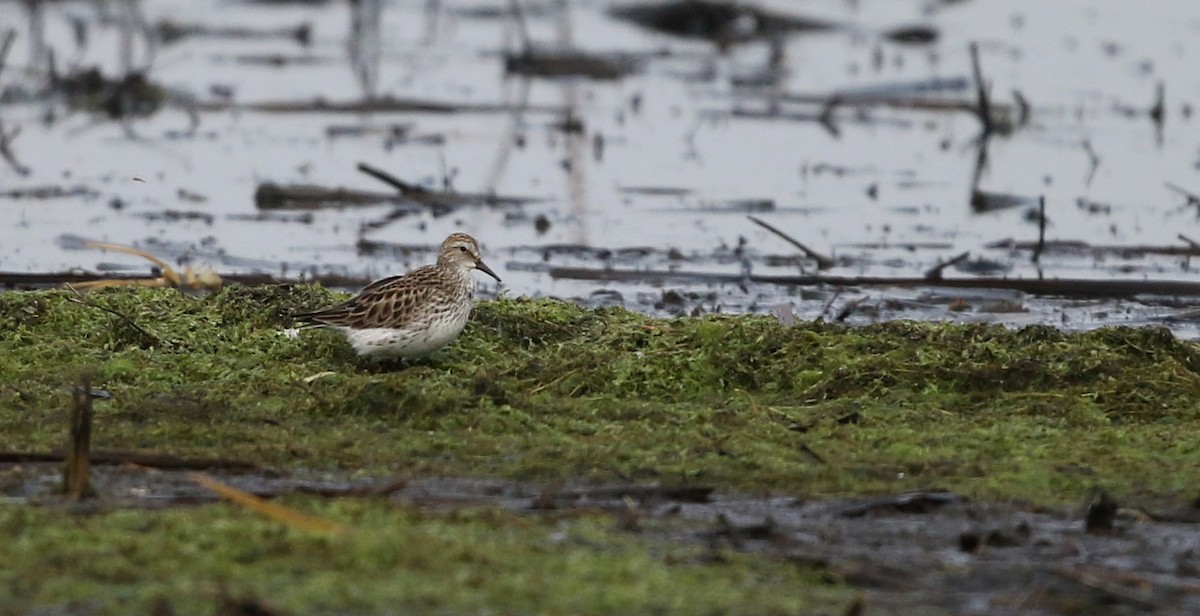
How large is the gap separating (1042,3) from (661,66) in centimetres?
864

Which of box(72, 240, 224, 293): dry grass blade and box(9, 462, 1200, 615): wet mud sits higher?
box(72, 240, 224, 293): dry grass blade

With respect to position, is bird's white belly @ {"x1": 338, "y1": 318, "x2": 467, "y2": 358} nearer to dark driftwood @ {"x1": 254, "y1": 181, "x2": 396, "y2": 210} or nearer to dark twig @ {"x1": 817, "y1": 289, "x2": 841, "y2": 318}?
dark twig @ {"x1": 817, "y1": 289, "x2": 841, "y2": 318}

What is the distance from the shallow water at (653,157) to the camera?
13547mm

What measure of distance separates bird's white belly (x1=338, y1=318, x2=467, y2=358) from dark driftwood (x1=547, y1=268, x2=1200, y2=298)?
378cm

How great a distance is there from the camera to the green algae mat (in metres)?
5.73

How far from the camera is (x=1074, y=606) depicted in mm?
5633

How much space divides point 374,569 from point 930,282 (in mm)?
7197

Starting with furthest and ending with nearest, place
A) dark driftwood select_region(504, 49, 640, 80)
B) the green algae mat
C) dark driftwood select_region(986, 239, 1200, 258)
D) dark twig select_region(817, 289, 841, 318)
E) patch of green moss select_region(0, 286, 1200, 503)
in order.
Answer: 1. dark driftwood select_region(504, 49, 640, 80)
2. dark driftwood select_region(986, 239, 1200, 258)
3. dark twig select_region(817, 289, 841, 318)
4. patch of green moss select_region(0, 286, 1200, 503)
5. the green algae mat

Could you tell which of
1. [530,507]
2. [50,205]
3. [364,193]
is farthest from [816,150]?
[530,507]

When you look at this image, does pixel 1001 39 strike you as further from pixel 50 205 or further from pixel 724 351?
pixel 724 351

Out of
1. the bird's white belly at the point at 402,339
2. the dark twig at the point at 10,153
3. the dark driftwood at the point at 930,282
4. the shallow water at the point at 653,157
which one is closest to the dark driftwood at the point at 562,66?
the shallow water at the point at 653,157

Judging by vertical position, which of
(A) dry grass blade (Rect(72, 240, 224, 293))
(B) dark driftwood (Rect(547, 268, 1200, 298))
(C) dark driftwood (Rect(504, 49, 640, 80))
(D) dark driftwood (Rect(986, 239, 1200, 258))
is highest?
(C) dark driftwood (Rect(504, 49, 640, 80))

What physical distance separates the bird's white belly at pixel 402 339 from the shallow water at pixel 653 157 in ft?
9.81

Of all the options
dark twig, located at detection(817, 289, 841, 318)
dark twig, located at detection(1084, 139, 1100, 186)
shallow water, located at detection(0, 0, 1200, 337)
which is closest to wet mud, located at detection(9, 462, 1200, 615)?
dark twig, located at detection(817, 289, 841, 318)
